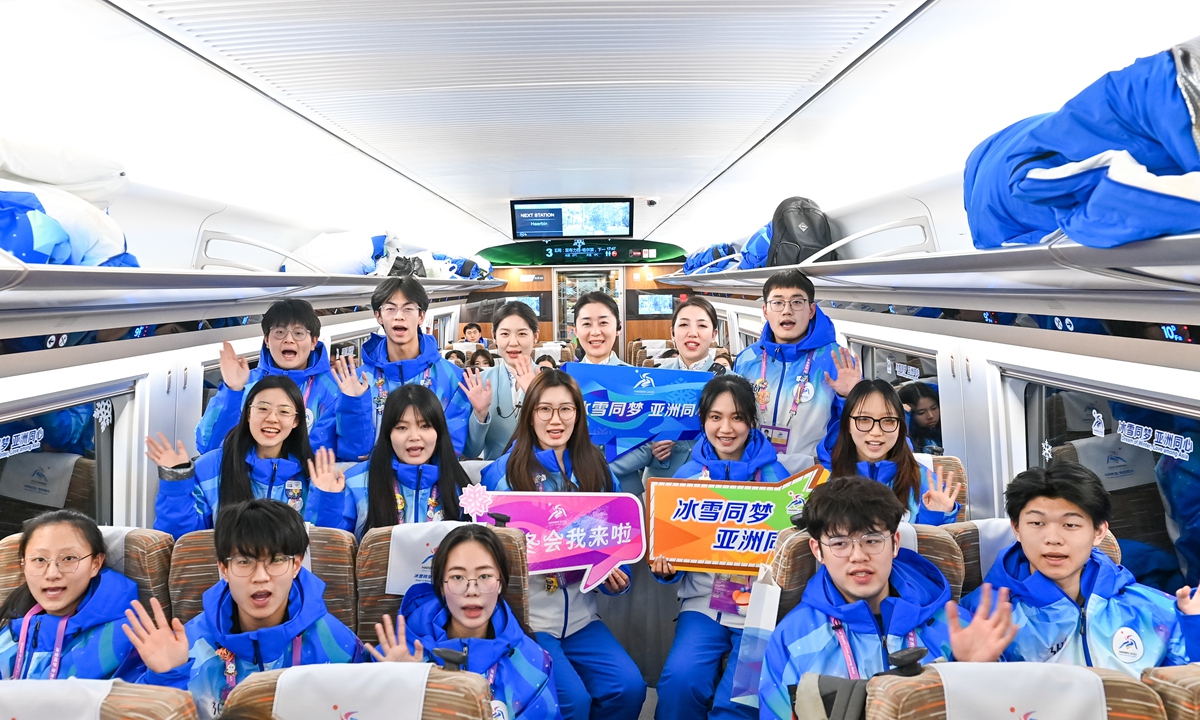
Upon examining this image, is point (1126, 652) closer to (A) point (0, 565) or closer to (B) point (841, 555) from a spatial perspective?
(B) point (841, 555)

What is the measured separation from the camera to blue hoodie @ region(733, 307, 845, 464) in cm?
472

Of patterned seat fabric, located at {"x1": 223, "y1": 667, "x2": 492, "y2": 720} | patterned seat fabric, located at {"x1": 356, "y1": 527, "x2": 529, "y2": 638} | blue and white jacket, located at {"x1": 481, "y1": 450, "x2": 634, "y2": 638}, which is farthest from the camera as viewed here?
blue and white jacket, located at {"x1": 481, "y1": 450, "x2": 634, "y2": 638}

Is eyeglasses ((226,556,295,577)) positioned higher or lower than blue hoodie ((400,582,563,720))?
higher

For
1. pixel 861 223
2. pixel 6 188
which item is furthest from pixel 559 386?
pixel 861 223

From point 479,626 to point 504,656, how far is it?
0.15 metres

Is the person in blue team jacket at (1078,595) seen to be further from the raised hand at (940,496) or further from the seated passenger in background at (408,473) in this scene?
the seated passenger in background at (408,473)

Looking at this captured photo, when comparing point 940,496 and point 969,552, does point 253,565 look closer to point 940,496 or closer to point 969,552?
point 969,552

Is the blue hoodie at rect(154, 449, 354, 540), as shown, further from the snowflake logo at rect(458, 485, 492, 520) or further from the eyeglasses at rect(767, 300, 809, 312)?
the eyeglasses at rect(767, 300, 809, 312)

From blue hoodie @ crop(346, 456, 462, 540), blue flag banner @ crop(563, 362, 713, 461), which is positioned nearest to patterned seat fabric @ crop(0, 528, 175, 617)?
blue hoodie @ crop(346, 456, 462, 540)

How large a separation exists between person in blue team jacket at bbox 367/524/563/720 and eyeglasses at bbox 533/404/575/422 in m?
0.95

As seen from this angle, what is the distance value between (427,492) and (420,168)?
11.6 feet

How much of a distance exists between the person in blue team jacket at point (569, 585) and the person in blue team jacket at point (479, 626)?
45cm

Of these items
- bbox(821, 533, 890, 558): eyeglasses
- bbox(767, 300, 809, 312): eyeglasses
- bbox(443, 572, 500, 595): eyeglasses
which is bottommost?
bbox(443, 572, 500, 595): eyeglasses

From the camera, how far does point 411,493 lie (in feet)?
12.9
